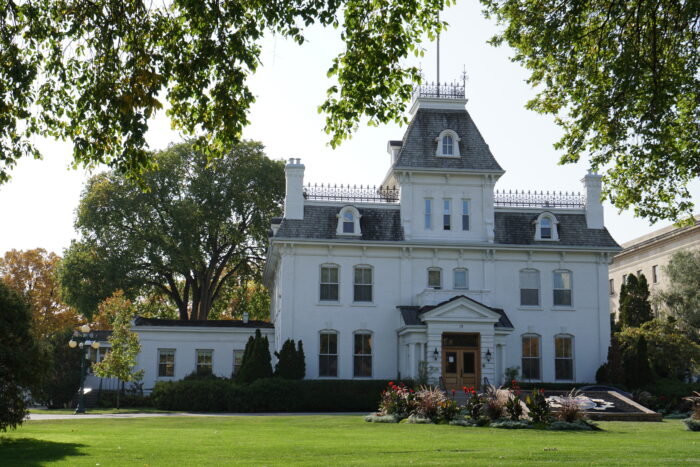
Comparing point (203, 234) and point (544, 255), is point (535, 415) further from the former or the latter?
point (203, 234)

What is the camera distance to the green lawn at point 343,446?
41.0 feet

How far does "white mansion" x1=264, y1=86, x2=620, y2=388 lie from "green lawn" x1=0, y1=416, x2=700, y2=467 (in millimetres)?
16314

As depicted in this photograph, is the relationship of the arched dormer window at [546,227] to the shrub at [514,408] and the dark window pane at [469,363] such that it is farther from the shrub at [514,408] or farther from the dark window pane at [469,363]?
the shrub at [514,408]

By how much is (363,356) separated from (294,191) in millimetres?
8575

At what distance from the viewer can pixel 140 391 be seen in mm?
40062

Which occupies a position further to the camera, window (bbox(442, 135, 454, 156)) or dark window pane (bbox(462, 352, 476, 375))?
window (bbox(442, 135, 454, 156))

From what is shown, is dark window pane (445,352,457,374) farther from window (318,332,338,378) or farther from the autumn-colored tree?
the autumn-colored tree

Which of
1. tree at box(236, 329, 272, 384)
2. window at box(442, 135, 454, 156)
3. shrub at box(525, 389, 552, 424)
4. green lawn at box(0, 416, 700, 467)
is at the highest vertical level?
window at box(442, 135, 454, 156)

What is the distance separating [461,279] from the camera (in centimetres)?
3944

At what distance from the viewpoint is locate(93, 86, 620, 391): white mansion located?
3822cm

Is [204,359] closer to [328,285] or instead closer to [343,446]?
[328,285]

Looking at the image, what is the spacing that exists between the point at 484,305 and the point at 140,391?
1739 cm

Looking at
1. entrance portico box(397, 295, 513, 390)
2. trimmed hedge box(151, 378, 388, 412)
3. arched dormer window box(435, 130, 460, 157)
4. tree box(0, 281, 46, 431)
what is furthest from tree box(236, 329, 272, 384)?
tree box(0, 281, 46, 431)

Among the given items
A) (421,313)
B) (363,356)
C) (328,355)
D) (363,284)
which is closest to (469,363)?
(421,313)
